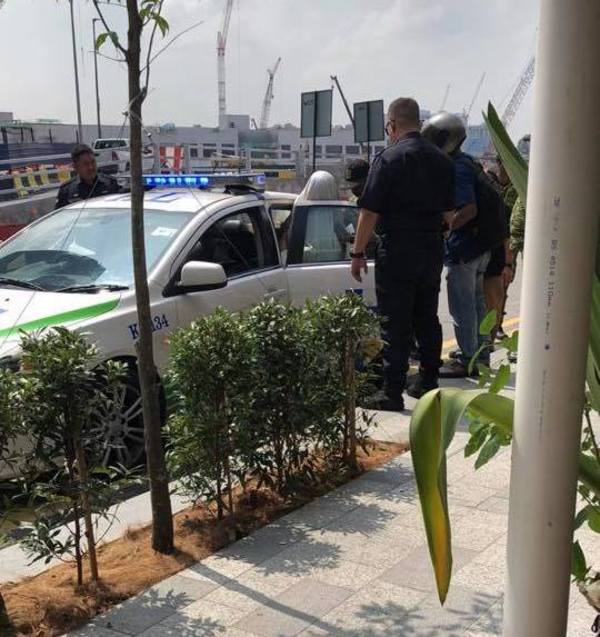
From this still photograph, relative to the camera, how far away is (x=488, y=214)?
275 inches

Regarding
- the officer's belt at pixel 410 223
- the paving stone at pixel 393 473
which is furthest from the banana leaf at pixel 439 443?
the officer's belt at pixel 410 223

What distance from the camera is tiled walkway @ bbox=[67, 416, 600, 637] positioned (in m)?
2.97

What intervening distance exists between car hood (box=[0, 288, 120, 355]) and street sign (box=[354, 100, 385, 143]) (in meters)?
11.6

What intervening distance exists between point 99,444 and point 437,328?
3.34 metres

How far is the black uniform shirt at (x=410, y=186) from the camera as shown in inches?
221

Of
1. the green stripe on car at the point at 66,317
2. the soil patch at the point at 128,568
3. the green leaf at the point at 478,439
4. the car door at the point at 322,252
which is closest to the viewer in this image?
the green leaf at the point at 478,439

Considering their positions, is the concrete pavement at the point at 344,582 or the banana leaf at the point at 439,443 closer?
the banana leaf at the point at 439,443

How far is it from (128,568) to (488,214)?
4.57 m

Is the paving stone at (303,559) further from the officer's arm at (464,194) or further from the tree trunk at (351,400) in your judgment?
the officer's arm at (464,194)

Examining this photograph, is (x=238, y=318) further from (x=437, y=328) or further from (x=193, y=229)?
(x=437, y=328)

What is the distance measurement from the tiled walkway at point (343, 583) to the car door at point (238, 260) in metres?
1.83

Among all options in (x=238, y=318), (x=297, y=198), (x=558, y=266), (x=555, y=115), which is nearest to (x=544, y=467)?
(x=558, y=266)

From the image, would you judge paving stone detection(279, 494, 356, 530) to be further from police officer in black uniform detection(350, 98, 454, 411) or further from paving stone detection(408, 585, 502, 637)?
police officer in black uniform detection(350, 98, 454, 411)

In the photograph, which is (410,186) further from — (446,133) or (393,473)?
(393,473)
